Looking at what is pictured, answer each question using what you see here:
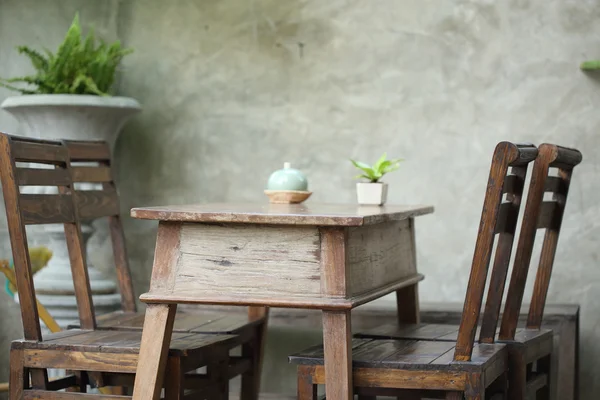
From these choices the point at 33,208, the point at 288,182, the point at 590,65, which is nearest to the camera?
the point at 33,208

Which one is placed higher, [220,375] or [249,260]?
[249,260]

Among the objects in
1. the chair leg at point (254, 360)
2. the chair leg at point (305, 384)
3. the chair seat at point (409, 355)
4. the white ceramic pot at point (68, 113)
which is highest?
the white ceramic pot at point (68, 113)

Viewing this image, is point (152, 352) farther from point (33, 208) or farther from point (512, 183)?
point (512, 183)

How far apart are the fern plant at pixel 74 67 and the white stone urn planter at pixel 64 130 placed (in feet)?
0.28

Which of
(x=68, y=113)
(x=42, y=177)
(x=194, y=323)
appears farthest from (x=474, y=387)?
(x=68, y=113)

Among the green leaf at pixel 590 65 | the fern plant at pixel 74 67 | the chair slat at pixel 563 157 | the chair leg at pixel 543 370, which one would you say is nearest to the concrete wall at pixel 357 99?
the green leaf at pixel 590 65

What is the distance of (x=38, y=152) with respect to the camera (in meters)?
2.95

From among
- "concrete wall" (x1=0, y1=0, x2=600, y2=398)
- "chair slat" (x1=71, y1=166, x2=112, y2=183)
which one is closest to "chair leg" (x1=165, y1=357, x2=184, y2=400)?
"chair slat" (x1=71, y1=166, x2=112, y2=183)

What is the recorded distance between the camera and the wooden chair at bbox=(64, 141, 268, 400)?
130 inches

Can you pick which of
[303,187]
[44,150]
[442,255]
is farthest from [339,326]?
[442,255]

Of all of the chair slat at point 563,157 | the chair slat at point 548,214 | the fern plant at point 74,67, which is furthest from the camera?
the fern plant at point 74,67

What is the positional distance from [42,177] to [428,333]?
1313 millimetres

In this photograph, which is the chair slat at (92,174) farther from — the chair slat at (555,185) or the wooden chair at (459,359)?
the chair slat at (555,185)

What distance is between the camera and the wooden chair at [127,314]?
3.30 meters
